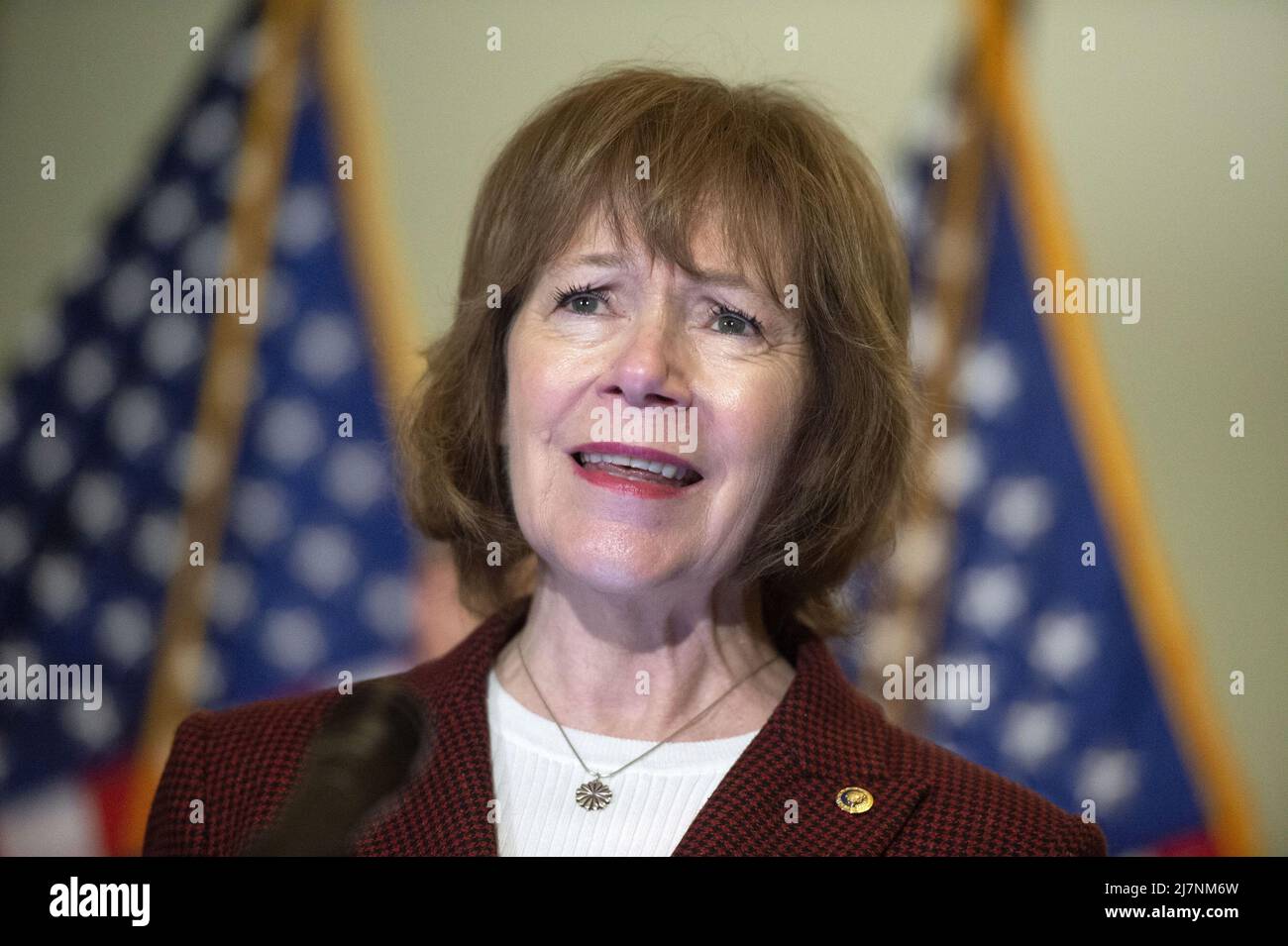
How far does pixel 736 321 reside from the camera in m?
1.38

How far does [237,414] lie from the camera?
87.9 inches

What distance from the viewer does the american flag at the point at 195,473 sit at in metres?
2.17

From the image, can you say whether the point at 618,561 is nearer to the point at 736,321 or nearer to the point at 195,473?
the point at 736,321

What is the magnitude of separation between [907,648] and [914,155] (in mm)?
864

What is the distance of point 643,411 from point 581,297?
157 millimetres

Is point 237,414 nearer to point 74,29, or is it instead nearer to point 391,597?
point 391,597

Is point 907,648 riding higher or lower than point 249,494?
lower

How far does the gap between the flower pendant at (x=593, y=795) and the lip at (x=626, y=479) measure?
0.31m

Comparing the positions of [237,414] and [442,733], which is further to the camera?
[237,414]

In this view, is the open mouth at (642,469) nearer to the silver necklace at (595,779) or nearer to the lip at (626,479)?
the lip at (626,479)
